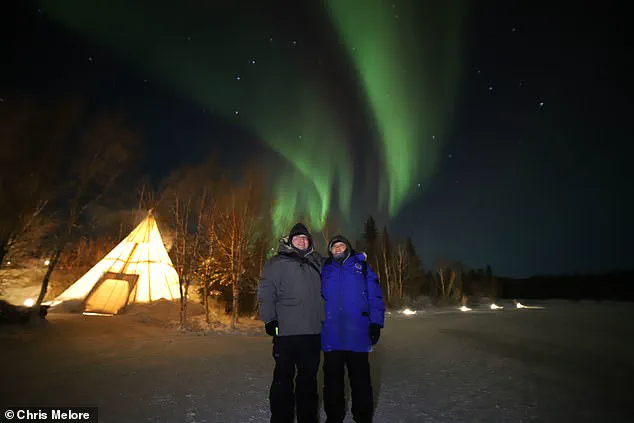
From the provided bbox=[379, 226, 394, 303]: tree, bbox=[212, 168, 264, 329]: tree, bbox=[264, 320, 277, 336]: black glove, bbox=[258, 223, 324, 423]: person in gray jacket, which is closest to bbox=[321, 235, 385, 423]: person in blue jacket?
bbox=[258, 223, 324, 423]: person in gray jacket

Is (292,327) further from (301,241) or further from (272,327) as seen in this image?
(301,241)

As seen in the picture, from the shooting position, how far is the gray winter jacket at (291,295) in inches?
139

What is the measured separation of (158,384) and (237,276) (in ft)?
31.6

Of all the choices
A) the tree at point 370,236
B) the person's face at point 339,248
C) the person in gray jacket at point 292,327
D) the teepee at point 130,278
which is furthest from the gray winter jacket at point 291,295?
the tree at point 370,236

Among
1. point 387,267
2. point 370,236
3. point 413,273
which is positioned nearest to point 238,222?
point 387,267

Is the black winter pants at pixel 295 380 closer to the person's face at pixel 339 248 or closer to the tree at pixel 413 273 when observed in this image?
the person's face at pixel 339 248

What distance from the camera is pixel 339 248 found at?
13.2 ft

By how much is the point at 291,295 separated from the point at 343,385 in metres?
1.03

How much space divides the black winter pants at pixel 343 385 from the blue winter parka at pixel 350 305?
99 millimetres

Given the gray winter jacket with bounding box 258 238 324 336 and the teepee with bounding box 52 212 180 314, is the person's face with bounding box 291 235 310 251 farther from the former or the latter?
the teepee with bounding box 52 212 180 314

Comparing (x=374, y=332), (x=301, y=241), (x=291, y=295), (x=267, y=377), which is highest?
(x=301, y=241)

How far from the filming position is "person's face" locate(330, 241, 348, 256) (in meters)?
3.99

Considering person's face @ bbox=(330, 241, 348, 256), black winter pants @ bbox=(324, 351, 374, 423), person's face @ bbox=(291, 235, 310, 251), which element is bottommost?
black winter pants @ bbox=(324, 351, 374, 423)

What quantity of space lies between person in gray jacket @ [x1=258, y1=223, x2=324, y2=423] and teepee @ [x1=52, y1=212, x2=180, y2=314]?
15.4 meters
